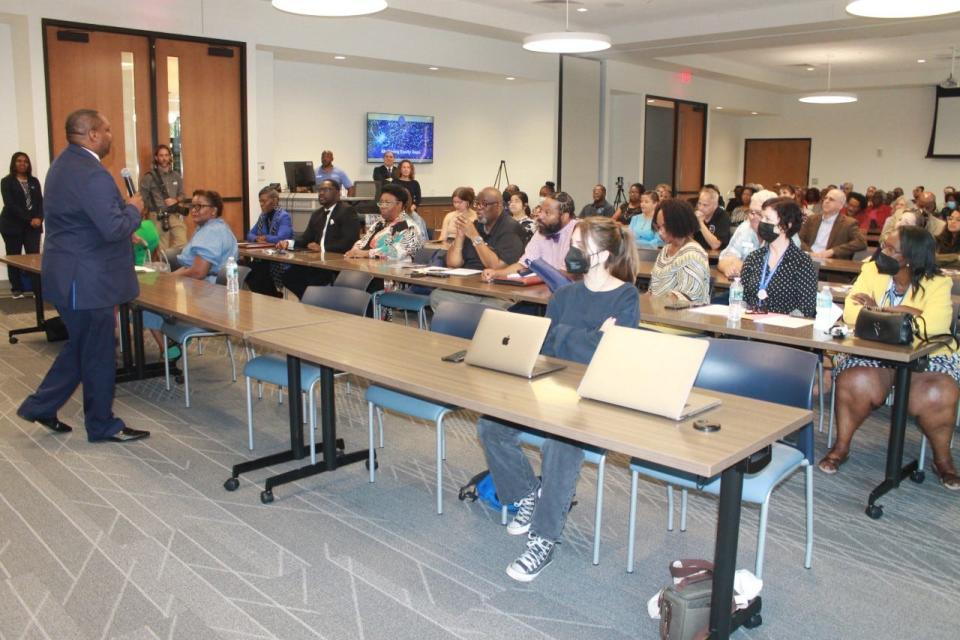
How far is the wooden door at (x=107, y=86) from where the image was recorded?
8.40 metres

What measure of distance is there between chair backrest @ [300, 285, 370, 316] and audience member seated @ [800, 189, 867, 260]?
409 centimetres

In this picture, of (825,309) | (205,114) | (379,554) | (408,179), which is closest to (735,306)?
(825,309)

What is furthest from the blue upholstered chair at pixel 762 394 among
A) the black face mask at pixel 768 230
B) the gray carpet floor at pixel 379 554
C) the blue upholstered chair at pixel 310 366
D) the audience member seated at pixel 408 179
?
the audience member seated at pixel 408 179

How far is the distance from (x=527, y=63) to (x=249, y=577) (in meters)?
10.8

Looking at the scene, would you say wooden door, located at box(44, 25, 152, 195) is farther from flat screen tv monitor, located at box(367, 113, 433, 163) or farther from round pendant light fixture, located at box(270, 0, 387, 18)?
flat screen tv monitor, located at box(367, 113, 433, 163)

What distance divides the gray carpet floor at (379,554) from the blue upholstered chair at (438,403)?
8.1 inches

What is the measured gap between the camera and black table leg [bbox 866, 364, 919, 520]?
3510 mm

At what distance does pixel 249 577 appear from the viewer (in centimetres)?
295

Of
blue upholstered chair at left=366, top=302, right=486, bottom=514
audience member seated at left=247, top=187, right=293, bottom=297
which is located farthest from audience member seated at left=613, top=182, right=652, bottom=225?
blue upholstered chair at left=366, top=302, right=486, bottom=514

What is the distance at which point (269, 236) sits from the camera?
7.53m

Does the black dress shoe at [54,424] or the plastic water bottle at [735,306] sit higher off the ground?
the plastic water bottle at [735,306]

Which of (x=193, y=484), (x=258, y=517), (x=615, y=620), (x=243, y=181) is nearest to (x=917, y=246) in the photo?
(x=615, y=620)

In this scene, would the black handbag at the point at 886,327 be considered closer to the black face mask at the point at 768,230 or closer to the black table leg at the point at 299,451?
the black face mask at the point at 768,230

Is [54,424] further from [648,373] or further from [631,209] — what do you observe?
[631,209]
